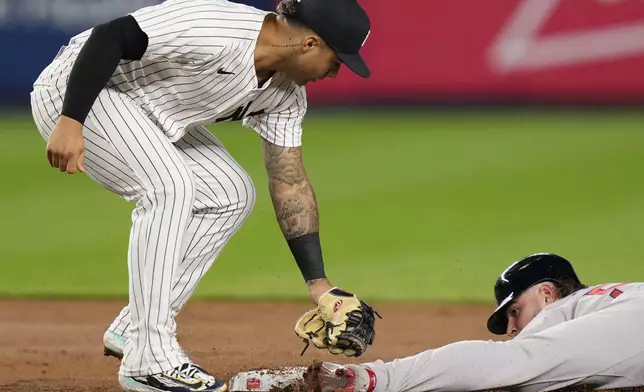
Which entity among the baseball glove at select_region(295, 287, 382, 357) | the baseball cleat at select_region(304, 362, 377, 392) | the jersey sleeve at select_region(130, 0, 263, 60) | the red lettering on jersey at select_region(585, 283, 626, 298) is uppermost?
the jersey sleeve at select_region(130, 0, 263, 60)

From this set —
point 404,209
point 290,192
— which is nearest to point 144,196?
point 290,192

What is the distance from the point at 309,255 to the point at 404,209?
4789mm

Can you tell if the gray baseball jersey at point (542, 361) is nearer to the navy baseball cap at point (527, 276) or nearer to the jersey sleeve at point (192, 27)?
the navy baseball cap at point (527, 276)

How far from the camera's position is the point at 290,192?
15.8 feet

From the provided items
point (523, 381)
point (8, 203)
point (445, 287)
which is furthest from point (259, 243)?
A: point (523, 381)

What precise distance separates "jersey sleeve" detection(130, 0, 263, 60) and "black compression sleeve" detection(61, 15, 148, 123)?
0.47 ft

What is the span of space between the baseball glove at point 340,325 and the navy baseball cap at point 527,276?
76 centimetres

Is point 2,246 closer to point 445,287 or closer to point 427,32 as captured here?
point 445,287

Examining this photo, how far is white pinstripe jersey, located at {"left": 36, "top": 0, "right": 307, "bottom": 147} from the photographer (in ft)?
13.9

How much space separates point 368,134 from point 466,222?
2.97 meters

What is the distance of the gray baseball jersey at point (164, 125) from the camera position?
422cm

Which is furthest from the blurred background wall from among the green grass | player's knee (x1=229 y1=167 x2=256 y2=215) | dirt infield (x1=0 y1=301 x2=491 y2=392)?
player's knee (x1=229 y1=167 x2=256 y2=215)

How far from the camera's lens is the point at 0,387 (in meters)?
4.89

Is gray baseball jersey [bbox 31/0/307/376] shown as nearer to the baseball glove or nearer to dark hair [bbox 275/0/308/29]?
dark hair [bbox 275/0/308/29]
